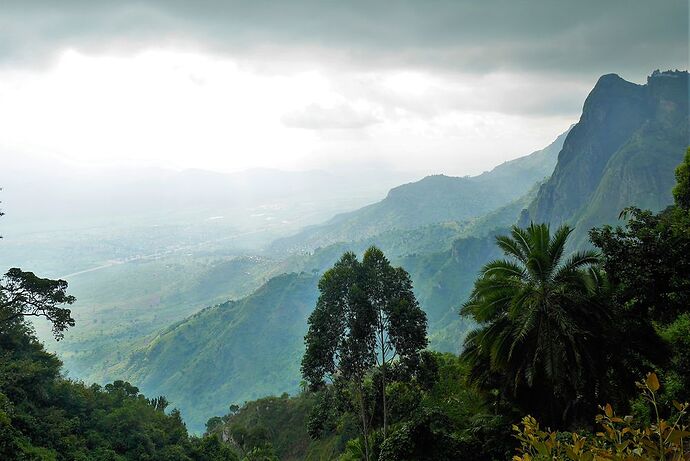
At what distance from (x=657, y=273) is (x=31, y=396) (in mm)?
28949

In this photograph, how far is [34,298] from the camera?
76.7 ft

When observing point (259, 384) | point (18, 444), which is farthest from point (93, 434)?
point (259, 384)

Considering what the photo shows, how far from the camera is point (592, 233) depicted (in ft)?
40.6

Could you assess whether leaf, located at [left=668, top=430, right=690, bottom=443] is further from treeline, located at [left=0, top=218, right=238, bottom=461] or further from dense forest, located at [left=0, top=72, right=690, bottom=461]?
treeline, located at [left=0, top=218, right=238, bottom=461]

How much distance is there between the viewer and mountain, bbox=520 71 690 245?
15638 cm

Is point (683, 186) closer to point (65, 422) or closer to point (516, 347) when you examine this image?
point (516, 347)

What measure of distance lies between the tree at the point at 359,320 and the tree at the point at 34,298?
49.0 ft

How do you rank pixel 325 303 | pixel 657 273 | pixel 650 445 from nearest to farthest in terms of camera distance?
pixel 650 445
pixel 657 273
pixel 325 303

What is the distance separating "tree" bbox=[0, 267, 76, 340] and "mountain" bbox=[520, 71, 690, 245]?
156996 mm

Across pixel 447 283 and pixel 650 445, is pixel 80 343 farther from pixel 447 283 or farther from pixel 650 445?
pixel 650 445

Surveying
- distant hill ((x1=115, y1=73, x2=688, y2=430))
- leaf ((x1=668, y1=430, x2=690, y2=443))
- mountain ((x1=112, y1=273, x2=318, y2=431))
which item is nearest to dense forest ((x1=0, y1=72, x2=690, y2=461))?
leaf ((x1=668, y1=430, x2=690, y2=443))

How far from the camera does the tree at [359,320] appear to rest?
16.3m

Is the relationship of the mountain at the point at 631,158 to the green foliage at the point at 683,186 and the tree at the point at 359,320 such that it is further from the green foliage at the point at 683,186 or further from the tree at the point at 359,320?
the tree at the point at 359,320

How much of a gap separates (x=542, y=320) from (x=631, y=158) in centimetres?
19096
